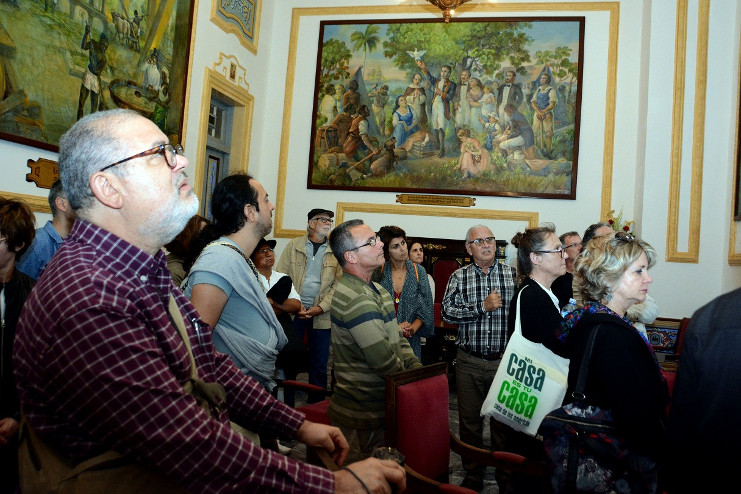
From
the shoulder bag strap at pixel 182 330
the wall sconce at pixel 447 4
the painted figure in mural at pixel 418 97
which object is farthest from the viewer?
the painted figure in mural at pixel 418 97

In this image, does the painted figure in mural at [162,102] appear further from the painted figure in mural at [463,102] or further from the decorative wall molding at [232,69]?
the painted figure in mural at [463,102]

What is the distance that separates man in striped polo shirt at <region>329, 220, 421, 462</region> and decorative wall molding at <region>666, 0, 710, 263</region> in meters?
5.97

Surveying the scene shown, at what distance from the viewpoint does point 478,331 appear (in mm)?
4039

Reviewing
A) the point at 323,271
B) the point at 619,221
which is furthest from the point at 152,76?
the point at 619,221

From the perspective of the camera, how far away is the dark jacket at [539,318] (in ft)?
9.37

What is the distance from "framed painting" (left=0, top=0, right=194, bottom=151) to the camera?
479 cm

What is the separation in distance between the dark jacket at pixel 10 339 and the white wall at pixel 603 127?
5.07 m

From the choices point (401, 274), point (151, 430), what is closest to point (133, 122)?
point (151, 430)

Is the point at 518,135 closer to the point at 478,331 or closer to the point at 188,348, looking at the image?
the point at 478,331

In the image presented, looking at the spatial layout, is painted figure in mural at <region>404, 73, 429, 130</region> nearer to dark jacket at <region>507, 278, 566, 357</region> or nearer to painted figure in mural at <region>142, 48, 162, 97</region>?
painted figure in mural at <region>142, 48, 162, 97</region>

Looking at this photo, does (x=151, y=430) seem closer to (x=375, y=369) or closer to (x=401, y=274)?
(x=375, y=369)

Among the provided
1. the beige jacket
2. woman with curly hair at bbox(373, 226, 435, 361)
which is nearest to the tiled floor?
woman with curly hair at bbox(373, 226, 435, 361)

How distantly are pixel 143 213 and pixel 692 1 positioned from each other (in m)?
8.62

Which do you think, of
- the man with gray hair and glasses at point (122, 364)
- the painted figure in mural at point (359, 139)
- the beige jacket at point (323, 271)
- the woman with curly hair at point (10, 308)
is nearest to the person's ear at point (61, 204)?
the woman with curly hair at point (10, 308)
